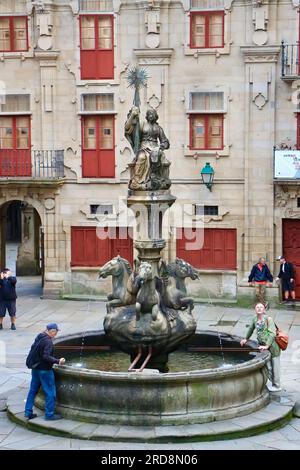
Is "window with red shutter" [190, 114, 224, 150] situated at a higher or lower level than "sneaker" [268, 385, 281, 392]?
higher

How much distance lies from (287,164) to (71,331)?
7808mm

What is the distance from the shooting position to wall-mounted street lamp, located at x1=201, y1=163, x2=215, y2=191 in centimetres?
2633

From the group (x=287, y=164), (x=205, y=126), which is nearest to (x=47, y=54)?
(x=205, y=126)

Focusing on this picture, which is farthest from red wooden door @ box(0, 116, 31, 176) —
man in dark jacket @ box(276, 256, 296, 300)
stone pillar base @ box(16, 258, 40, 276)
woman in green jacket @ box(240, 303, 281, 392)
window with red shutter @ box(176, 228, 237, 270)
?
woman in green jacket @ box(240, 303, 281, 392)

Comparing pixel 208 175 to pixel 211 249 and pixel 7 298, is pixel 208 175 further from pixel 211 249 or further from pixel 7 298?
pixel 7 298

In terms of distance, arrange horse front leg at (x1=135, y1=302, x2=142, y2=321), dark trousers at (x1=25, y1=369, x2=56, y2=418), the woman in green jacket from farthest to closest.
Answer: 1. the woman in green jacket
2. horse front leg at (x1=135, y1=302, x2=142, y2=321)
3. dark trousers at (x1=25, y1=369, x2=56, y2=418)

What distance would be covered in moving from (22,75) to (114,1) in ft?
11.8

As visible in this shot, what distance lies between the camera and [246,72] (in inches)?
1025

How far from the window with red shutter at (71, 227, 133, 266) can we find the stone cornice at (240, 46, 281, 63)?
6434 millimetres

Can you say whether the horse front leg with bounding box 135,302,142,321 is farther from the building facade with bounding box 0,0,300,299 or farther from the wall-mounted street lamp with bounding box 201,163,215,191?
the wall-mounted street lamp with bounding box 201,163,215,191

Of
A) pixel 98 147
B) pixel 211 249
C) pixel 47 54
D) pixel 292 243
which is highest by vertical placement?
pixel 47 54

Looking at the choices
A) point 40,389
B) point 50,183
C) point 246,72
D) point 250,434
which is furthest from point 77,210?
point 250,434

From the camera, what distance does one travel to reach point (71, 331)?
2300cm
